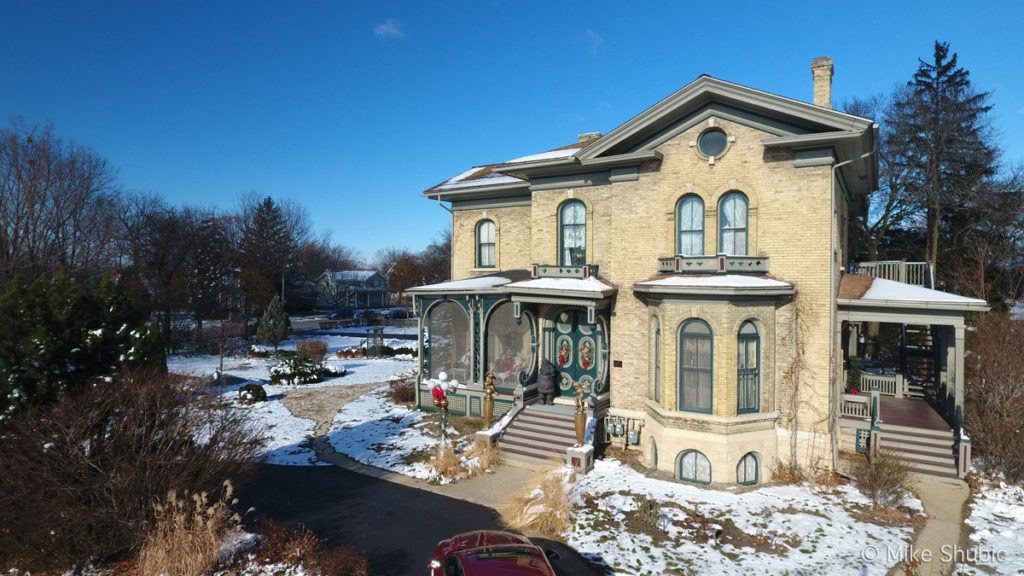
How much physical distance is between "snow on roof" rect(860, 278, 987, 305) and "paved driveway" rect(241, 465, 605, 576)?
35.3 feet

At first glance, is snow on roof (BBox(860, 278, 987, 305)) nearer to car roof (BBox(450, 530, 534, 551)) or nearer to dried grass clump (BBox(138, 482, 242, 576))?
car roof (BBox(450, 530, 534, 551))

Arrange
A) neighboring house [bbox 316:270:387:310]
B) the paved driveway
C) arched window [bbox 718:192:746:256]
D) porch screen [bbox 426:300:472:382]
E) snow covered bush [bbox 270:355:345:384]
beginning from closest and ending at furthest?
the paved driveway < arched window [bbox 718:192:746:256] < porch screen [bbox 426:300:472:382] < snow covered bush [bbox 270:355:345:384] < neighboring house [bbox 316:270:387:310]

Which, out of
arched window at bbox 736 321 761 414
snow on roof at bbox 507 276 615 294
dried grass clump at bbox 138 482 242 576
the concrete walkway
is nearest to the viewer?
dried grass clump at bbox 138 482 242 576

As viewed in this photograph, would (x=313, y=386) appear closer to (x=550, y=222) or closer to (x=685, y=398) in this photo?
(x=550, y=222)

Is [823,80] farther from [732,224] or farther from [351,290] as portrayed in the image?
[351,290]

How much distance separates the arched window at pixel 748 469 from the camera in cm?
1277

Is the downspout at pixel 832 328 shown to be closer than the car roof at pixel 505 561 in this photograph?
No

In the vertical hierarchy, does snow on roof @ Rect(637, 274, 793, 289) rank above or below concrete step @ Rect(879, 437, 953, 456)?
above

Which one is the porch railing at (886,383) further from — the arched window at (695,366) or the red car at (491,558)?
the red car at (491,558)

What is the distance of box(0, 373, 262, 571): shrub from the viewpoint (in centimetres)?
788

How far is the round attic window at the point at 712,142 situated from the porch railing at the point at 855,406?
25.4 ft

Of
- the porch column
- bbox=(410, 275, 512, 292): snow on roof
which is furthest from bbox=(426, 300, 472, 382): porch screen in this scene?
the porch column

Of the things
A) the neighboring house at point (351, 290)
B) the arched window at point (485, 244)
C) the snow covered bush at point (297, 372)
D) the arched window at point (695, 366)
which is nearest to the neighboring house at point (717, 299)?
the arched window at point (695, 366)

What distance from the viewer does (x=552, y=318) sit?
17172 mm
